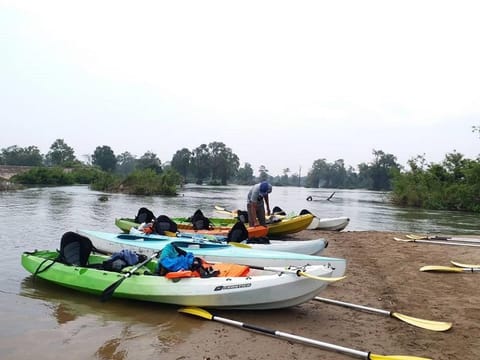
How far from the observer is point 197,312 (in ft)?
19.3

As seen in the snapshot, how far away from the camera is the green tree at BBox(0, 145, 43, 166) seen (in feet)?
293

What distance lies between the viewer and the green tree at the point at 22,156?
89375 millimetres

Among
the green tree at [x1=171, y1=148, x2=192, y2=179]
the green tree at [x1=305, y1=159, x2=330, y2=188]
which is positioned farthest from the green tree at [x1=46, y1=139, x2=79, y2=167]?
the green tree at [x1=305, y1=159, x2=330, y2=188]

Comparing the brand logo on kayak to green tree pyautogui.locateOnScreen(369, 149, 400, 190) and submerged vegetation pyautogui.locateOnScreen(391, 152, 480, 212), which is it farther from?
green tree pyautogui.locateOnScreen(369, 149, 400, 190)

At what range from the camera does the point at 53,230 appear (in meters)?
14.5

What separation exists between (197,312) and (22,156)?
9446 centimetres

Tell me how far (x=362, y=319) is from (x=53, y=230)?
1168 cm

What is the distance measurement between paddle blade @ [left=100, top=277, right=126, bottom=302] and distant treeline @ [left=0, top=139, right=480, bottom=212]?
7129 millimetres

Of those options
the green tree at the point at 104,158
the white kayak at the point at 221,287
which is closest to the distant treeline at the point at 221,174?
the green tree at the point at 104,158

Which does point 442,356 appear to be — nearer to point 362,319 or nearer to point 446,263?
point 362,319

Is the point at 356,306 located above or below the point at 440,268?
below

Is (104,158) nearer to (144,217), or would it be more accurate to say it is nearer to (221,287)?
(144,217)

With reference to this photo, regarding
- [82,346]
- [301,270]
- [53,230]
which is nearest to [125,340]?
[82,346]

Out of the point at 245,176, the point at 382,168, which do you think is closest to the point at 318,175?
the point at 245,176
